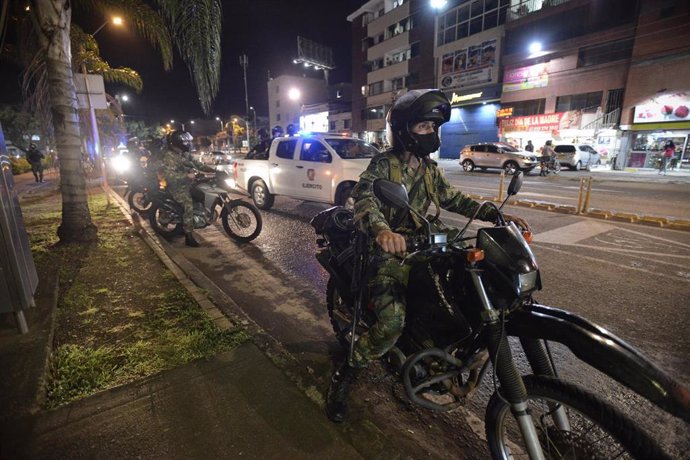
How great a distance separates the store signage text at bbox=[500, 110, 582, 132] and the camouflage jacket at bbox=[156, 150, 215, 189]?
27.5 metres

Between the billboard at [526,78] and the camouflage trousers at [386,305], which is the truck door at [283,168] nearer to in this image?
the camouflage trousers at [386,305]

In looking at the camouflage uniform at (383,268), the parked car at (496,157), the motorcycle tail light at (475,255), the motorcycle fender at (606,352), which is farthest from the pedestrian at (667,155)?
the motorcycle tail light at (475,255)

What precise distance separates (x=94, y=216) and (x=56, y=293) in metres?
5.86

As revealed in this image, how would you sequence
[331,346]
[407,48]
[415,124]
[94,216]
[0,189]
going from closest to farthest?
[415,124]
[0,189]
[331,346]
[94,216]
[407,48]

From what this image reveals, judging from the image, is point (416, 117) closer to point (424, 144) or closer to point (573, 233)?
point (424, 144)

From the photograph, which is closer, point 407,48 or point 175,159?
point 175,159

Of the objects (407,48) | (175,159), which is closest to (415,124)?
(175,159)

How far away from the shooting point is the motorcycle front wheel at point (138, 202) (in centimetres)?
916

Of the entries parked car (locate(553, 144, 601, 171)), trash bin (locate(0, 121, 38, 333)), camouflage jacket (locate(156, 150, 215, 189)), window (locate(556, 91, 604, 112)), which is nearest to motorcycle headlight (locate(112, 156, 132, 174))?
camouflage jacket (locate(156, 150, 215, 189))

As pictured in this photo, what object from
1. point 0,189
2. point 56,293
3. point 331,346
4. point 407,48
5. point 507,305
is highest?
point 407,48

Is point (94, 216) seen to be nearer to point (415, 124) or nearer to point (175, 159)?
point (175, 159)

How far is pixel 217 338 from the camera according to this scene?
3258 mm

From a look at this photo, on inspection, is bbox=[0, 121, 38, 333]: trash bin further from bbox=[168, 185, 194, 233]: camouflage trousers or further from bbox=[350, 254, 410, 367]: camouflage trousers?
bbox=[168, 185, 194, 233]: camouflage trousers

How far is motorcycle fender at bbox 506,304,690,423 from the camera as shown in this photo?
55.4 inches
